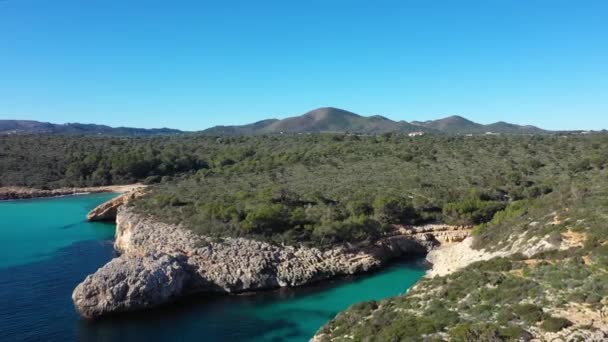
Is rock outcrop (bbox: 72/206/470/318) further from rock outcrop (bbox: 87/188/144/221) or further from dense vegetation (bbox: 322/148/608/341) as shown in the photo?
rock outcrop (bbox: 87/188/144/221)

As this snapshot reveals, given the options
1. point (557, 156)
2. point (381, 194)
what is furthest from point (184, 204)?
point (557, 156)

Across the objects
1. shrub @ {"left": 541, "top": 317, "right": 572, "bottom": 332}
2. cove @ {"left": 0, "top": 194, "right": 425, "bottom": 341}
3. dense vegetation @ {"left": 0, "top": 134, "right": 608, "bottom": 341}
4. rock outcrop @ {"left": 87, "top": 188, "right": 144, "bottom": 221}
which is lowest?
cove @ {"left": 0, "top": 194, "right": 425, "bottom": 341}

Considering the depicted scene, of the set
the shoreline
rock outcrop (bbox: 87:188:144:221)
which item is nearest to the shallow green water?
rock outcrop (bbox: 87:188:144:221)

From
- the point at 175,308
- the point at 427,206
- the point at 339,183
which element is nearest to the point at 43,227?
the point at 175,308

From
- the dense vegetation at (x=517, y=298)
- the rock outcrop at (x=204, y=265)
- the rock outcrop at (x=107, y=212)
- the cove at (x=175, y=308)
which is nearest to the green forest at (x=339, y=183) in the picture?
the rock outcrop at (x=204, y=265)

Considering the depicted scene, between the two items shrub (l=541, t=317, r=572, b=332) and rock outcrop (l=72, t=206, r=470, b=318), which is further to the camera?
rock outcrop (l=72, t=206, r=470, b=318)

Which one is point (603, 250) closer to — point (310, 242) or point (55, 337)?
point (310, 242)

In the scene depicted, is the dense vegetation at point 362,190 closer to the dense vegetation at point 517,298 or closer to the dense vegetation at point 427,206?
the dense vegetation at point 427,206
